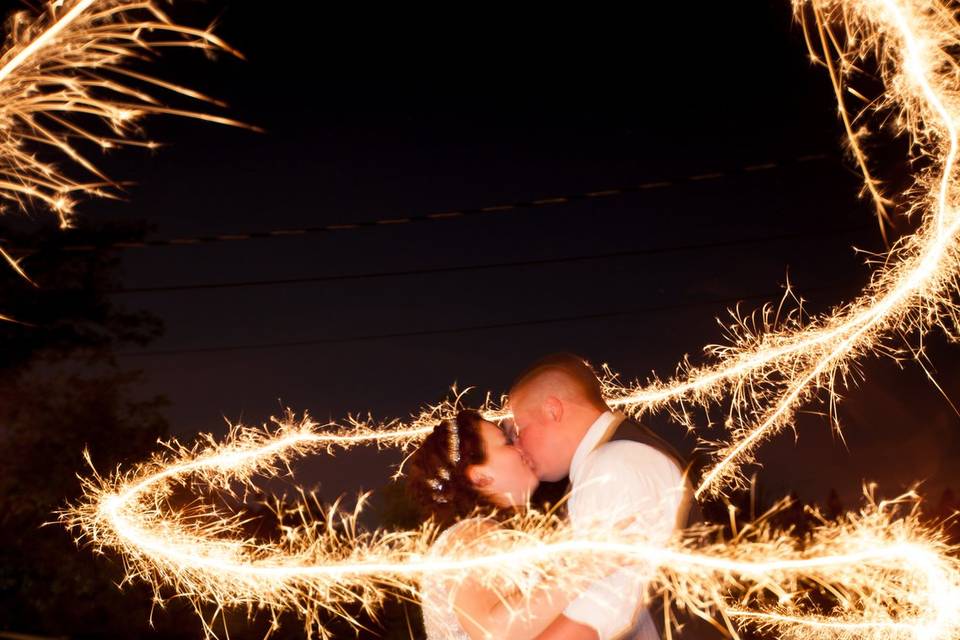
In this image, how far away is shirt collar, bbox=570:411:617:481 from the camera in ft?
11.0

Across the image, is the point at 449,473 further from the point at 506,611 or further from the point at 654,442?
the point at 654,442

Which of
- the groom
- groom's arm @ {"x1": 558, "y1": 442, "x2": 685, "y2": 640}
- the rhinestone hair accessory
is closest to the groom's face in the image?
the groom

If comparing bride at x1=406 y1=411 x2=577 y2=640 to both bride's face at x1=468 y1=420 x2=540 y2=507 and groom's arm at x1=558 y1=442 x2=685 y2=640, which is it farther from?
groom's arm at x1=558 y1=442 x2=685 y2=640

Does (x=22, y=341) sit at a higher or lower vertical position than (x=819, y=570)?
higher

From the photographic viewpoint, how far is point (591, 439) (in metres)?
3.38

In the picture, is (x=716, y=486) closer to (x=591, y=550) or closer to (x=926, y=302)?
(x=926, y=302)

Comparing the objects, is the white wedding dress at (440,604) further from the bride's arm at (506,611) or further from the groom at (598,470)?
the groom at (598,470)

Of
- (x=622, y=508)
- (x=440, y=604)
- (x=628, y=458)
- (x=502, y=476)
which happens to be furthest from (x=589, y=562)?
(x=440, y=604)

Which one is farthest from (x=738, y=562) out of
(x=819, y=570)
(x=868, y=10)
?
(x=868, y=10)

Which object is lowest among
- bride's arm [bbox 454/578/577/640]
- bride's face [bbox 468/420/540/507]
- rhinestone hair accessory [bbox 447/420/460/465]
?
bride's arm [bbox 454/578/577/640]

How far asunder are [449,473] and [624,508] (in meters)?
0.88

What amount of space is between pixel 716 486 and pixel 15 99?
498cm

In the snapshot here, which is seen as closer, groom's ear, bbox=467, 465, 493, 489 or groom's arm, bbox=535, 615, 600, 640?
groom's arm, bbox=535, 615, 600, 640

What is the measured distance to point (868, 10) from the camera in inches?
144
